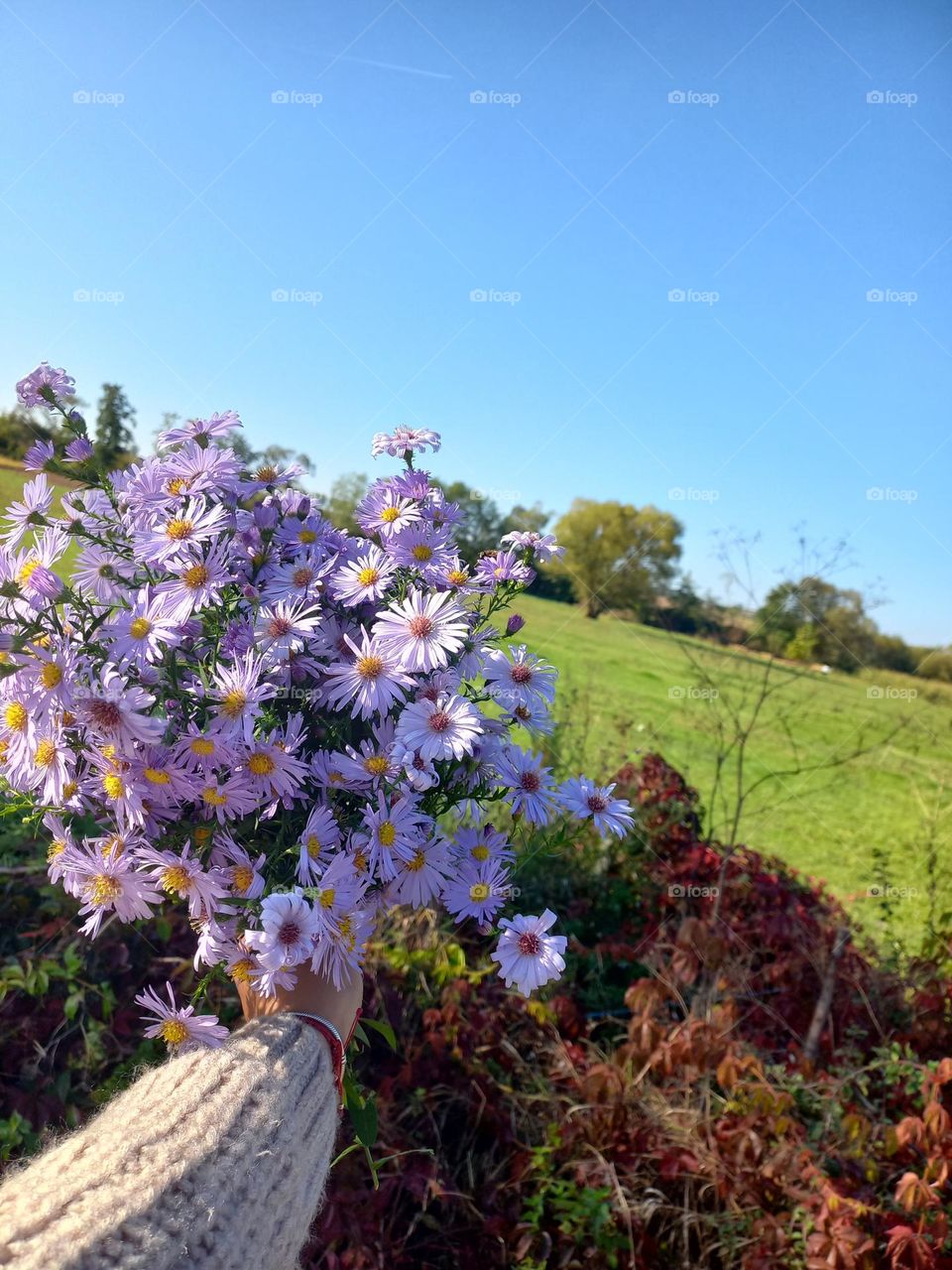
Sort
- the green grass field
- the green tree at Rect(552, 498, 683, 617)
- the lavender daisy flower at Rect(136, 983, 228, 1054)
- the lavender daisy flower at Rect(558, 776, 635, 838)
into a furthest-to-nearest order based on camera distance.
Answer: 1. the green tree at Rect(552, 498, 683, 617)
2. the green grass field
3. the lavender daisy flower at Rect(558, 776, 635, 838)
4. the lavender daisy flower at Rect(136, 983, 228, 1054)

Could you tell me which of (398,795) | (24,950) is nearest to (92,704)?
(398,795)

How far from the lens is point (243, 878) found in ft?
2.95

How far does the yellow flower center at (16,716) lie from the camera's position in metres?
0.88

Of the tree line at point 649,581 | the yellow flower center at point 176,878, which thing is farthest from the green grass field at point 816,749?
the yellow flower center at point 176,878

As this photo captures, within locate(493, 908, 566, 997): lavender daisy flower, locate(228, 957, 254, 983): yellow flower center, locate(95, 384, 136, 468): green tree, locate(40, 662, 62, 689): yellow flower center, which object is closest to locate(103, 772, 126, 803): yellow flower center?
locate(40, 662, 62, 689): yellow flower center

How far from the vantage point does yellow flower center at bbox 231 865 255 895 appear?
0.90 m

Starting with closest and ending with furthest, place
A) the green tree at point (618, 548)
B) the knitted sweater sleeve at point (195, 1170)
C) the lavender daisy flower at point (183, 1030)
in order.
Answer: the knitted sweater sleeve at point (195, 1170)
the lavender daisy flower at point (183, 1030)
the green tree at point (618, 548)

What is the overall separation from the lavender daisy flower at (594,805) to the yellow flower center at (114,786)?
0.49m

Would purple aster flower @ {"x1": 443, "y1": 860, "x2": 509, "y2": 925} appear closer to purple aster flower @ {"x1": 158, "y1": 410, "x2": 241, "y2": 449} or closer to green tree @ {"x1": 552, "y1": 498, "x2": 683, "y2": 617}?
purple aster flower @ {"x1": 158, "y1": 410, "x2": 241, "y2": 449}

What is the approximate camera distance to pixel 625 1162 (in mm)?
1842

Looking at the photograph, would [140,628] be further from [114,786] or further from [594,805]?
[594,805]

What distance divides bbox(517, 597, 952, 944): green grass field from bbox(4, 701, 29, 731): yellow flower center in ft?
7.38

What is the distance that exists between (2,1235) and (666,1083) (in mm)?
1746

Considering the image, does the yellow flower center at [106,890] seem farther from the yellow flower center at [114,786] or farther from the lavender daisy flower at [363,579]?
the lavender daisy flower at [363,579]
